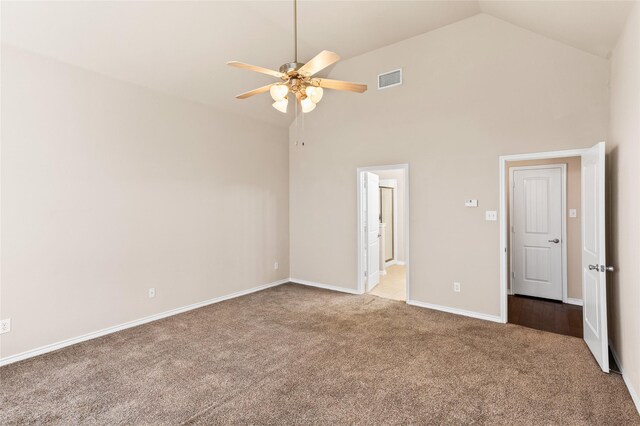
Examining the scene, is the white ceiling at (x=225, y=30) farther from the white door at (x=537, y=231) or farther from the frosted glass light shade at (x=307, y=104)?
the white door at (x=537, y=231)

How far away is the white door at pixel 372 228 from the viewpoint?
5352 mm

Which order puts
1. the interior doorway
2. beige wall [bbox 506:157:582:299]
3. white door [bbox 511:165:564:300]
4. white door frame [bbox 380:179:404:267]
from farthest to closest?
white door frame [bbox 380:179:404:267]
white door [bbox 511:165:564:300]
beige wall [bbox 506:157:582:299]
the interior doorway

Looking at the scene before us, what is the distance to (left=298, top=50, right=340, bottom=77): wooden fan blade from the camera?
2.22 meters

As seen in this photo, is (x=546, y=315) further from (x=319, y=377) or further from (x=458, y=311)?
(x=319, y=377)

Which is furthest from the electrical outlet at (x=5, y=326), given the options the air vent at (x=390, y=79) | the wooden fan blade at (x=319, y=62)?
the air vent at (x=390, y=79)

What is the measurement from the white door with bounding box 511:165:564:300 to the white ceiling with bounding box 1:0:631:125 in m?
2.03

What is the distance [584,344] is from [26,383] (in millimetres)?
5120

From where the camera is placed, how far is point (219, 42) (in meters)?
3.83

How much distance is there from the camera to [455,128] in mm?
4254

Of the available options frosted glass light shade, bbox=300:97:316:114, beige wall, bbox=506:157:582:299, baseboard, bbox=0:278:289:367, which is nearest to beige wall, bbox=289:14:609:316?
beige wall, bbox=506:157:582:299

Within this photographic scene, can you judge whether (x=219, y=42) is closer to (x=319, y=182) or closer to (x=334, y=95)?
(x=334, y=95)

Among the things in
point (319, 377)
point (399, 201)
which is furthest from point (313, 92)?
point (399, 201)

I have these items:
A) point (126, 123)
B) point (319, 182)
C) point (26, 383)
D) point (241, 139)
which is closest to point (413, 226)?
point (319, 182)

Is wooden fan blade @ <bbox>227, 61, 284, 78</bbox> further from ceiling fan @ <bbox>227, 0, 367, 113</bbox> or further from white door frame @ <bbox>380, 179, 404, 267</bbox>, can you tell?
white door frame @ <bbox>380, 179, 404, 267</bbox>
